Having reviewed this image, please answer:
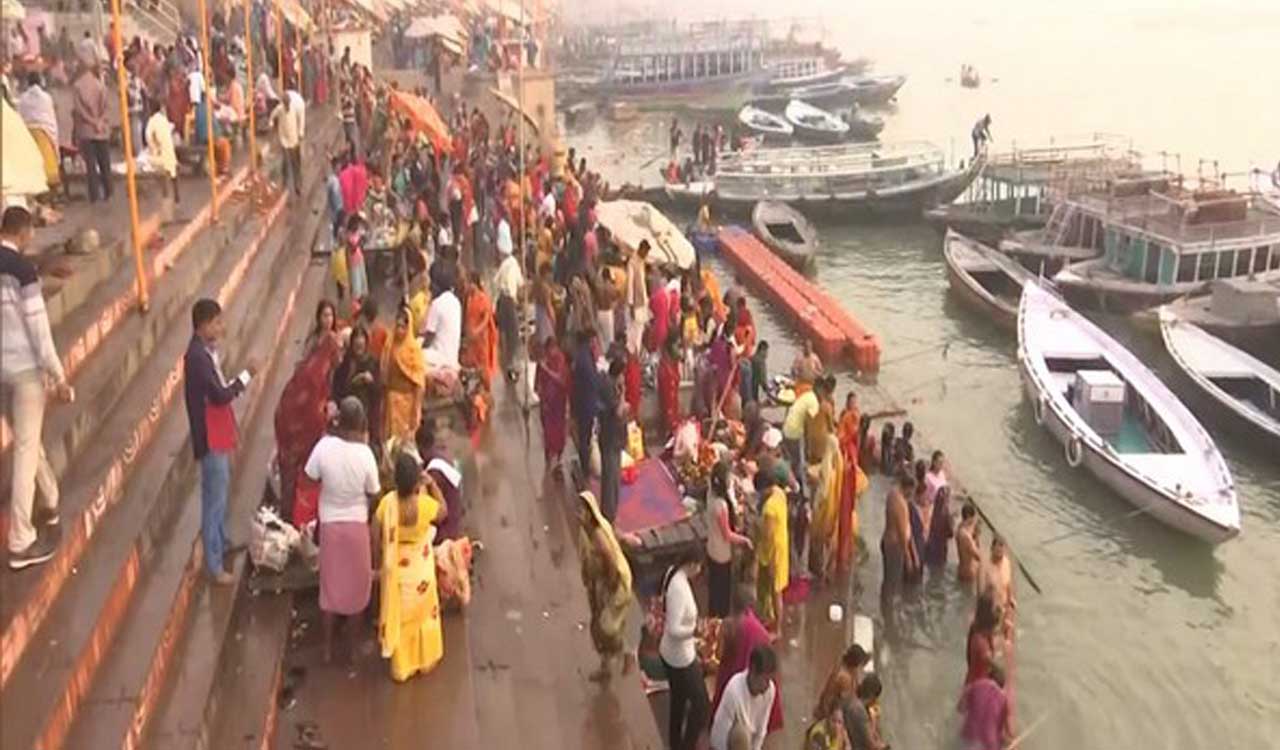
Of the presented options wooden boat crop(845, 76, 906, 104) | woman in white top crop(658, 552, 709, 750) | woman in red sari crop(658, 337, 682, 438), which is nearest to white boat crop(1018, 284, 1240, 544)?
woman in red sari crop(658, 337, 682, 438)

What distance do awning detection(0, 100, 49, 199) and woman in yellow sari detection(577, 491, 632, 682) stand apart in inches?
134

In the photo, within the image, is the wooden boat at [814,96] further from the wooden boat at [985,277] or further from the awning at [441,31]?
the wooden boat at [985,277]

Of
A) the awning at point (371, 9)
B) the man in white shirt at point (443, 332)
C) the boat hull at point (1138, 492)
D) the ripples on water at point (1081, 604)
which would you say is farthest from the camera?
the awning at point (371, 9)

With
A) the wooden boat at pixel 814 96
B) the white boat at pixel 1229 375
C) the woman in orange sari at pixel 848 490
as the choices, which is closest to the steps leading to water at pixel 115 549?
the woman in orange sari at pixel 848 490

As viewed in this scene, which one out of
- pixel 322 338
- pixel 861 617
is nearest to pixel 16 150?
pixel 322 338

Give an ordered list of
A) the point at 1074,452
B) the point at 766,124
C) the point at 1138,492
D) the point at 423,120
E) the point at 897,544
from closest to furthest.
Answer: the point at 897,544 → the point at 1138,492 → the point at 1074,452 → the point at 423,120 → the point at 766,124

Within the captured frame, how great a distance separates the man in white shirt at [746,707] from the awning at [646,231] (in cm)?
1111

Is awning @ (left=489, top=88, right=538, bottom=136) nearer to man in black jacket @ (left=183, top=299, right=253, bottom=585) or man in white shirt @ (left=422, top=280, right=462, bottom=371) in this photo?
man in white shirt @ (left=422, top=280, right=462, bottom=371)

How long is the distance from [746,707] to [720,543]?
7.56ft

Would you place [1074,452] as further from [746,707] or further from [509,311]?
[746,707]

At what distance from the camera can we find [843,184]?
1256 inches

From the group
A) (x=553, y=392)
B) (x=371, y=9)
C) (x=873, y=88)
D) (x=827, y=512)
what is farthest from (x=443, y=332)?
(x=873, y=88)

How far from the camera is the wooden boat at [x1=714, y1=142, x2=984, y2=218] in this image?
31.5 metres

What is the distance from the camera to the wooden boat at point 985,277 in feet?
74.3
